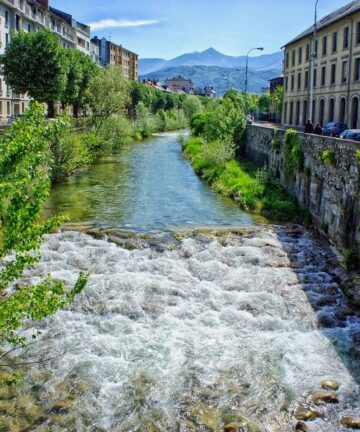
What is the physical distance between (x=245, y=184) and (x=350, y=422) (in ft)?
70.8

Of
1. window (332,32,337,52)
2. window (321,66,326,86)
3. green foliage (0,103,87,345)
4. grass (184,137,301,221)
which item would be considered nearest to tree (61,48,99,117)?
grass (184,137,301,221)

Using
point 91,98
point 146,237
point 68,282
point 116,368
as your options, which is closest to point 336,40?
point 91,98

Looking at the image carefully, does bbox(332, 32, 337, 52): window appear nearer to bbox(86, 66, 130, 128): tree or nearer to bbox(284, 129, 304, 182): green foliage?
bbox(86, 66, 130, 128): tree

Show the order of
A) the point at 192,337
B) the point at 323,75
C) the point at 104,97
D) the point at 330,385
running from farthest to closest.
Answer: the point at 323,75 → the point at 104,97 → the point at 192,337 → the point at 330,385

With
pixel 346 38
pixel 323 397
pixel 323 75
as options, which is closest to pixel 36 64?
pixel 346 38

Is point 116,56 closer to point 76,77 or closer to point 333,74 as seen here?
point 76,77

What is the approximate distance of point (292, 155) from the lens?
2720cm

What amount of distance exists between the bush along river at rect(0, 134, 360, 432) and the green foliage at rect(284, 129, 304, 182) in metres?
5.19

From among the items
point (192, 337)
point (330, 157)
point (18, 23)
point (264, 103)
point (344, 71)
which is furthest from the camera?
point (264, 103)

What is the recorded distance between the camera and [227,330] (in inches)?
520

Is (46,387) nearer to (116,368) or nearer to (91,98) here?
(116,368)

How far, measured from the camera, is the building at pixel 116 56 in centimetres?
13375

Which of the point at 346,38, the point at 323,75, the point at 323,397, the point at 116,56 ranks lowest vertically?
the point at 323,397

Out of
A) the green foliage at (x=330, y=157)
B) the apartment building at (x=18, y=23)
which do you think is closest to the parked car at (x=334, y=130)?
the green foliage at (x=330, y=157)
